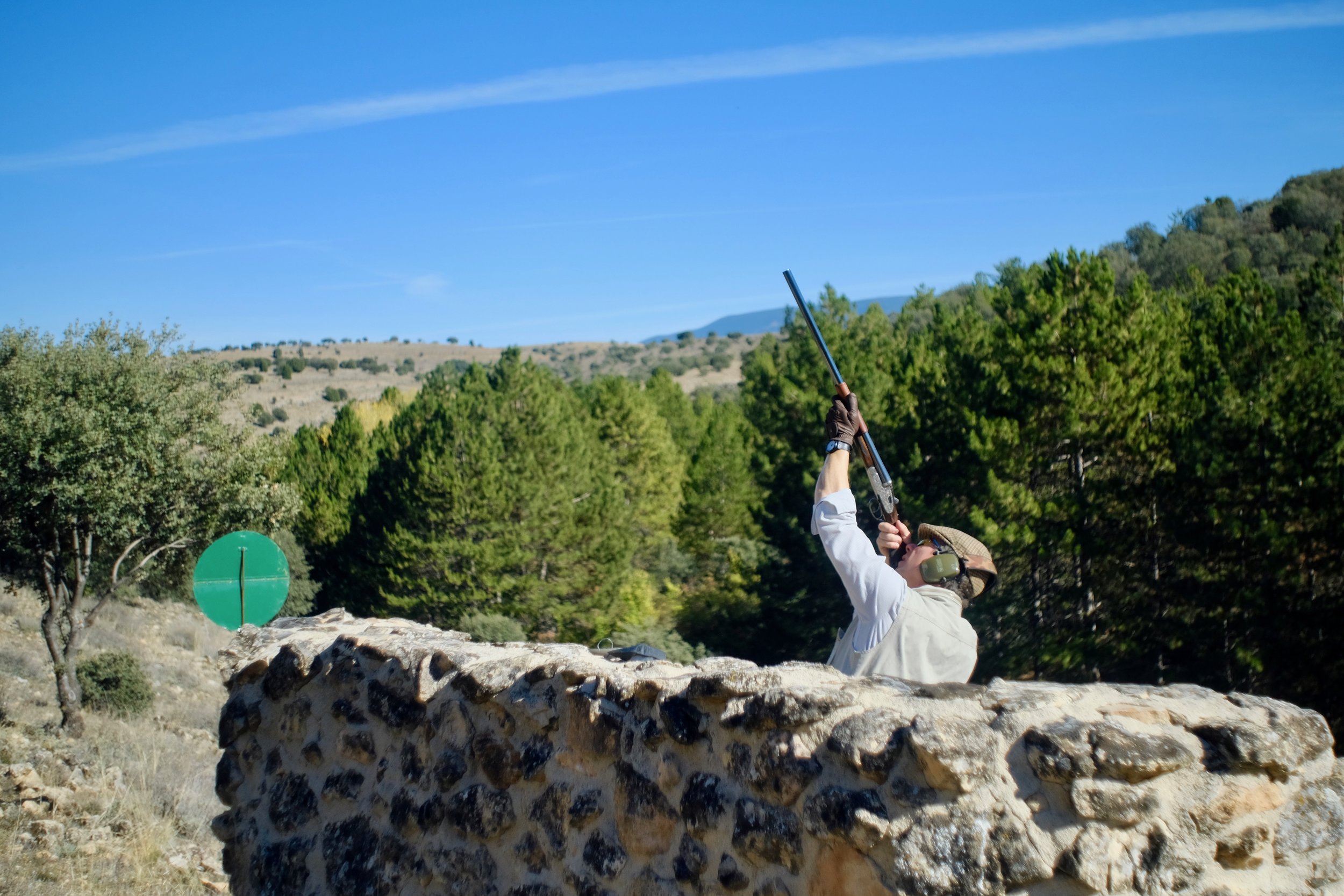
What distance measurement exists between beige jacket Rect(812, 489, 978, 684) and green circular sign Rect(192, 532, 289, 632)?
3.81 meters

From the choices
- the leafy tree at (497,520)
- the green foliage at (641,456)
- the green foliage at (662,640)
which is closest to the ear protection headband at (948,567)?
the green foliage at (662,640)

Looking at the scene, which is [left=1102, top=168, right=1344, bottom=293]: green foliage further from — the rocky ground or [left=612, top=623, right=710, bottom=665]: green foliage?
the rocky ground

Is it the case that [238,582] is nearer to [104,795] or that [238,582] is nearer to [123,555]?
[104,795]

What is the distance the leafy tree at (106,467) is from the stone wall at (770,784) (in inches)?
373

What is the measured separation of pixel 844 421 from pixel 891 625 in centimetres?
106

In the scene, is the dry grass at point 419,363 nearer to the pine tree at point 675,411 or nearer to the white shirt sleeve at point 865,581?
the pine tree at point 675,411

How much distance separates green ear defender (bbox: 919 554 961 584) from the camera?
2.93 metres

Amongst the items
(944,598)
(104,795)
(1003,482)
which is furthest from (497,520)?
(944,598)

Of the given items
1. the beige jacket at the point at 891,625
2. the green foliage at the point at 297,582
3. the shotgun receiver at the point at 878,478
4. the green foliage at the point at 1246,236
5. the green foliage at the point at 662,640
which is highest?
the green foliage at the point at 1246,236

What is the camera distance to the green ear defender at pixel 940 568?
9.62ft

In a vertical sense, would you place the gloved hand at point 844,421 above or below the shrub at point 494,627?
above

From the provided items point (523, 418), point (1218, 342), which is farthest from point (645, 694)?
point (523, 418)

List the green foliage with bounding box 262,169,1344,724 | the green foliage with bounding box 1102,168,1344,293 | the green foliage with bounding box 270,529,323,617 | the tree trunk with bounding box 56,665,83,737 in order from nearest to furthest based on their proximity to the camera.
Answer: the tree trunk with bounding box 56,665,83,737
the green foliage with bounding box 262,169,1344,724
the green foliage with bounding box 270,529,323,617
the green foliage with bounding box 1102,168,1344,293

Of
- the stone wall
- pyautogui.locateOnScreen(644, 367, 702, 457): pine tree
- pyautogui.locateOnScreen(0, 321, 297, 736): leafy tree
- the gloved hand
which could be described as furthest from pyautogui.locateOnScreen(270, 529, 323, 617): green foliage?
the gloved hand
